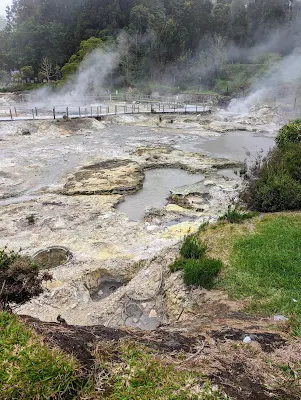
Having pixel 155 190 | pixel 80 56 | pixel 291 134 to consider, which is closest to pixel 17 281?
pixel 155 190

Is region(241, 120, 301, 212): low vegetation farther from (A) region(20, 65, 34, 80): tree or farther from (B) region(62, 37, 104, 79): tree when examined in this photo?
(A) region(20, 65, 34, 80): tree

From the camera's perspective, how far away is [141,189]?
1466 centimetres

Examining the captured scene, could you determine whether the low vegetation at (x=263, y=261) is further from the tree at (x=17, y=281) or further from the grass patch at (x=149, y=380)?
the tree at (x=17, y=281)

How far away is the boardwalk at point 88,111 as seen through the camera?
2908 cm

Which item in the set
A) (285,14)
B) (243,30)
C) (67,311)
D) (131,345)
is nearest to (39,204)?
(67,311)

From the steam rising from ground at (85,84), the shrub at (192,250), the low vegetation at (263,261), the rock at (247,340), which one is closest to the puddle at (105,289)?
the shrub at (192,250)

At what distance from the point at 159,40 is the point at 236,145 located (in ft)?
116

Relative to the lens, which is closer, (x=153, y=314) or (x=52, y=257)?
(x=153, y=314)

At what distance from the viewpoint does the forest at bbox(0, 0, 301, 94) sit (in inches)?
1960

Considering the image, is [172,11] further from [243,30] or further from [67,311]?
[67,311]

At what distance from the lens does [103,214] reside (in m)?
11.6

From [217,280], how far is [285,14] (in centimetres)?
6578

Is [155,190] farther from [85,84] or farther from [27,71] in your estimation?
[27,71]

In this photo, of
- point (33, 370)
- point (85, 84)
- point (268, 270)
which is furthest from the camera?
point (85, 84)
